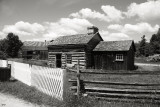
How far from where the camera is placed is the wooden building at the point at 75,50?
21188 millimetres

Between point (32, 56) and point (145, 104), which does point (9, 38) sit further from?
point (145, 104)

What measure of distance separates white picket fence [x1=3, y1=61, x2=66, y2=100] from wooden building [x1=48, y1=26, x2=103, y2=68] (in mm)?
9784

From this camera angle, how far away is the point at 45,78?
870cm

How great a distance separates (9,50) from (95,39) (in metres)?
51.9

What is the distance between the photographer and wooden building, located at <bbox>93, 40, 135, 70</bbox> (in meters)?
19.9

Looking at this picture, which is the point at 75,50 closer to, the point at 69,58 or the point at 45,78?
the point at 69,58

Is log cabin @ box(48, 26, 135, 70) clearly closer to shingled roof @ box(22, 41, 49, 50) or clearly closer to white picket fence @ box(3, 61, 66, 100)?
white picket fence @ box(3, 61, 66, 100)

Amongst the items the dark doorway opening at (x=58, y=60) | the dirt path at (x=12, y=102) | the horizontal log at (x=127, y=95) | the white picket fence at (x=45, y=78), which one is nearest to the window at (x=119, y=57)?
the dark doorway opening at (x=58, y=60)

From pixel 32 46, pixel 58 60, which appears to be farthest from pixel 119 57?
pixel 32 46

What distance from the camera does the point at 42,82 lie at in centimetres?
897

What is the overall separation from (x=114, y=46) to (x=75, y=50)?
5.24m

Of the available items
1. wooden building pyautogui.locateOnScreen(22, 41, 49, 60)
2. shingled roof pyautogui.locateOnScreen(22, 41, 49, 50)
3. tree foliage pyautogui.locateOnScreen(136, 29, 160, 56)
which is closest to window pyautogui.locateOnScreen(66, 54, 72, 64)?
wooden building pyautogui.locateOnScreen(22, 41, 49, 60)

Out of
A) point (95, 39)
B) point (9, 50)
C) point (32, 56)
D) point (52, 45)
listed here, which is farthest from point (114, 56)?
point (9, 50)

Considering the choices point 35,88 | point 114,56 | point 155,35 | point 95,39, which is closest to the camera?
point 35,88
